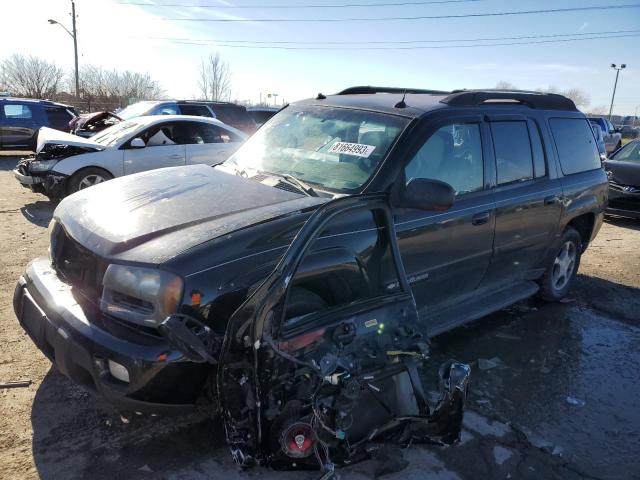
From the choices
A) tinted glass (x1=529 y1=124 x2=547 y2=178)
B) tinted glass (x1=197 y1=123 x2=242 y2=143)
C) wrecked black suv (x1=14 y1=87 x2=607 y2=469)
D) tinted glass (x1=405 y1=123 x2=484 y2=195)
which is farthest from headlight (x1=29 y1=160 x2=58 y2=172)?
tinted glass (x1=529 y1=124 x2=547 y2=178)

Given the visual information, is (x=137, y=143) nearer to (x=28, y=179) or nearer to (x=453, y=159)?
(x=28, y=179)

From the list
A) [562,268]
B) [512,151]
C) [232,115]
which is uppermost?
[232,115]

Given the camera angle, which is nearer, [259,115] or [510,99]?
[510,99]

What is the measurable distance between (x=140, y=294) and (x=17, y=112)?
15844mm

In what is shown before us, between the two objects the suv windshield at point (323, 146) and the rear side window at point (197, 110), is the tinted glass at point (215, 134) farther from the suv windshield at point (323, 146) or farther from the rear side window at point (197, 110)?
the suv windshield at point (323, 146)

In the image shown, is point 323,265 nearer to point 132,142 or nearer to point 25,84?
point 132,142

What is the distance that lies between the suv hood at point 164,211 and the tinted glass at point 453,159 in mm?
844

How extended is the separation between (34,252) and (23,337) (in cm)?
230

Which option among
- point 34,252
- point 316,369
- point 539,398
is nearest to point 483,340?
point 539,398

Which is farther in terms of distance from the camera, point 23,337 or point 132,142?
point 132,142

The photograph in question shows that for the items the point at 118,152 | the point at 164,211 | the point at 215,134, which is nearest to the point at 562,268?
the point at 164,211

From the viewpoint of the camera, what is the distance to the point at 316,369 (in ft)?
7.24

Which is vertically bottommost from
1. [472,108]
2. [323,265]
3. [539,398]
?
[539,398]

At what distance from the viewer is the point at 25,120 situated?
15.4 metres
